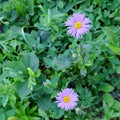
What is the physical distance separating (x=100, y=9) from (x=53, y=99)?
29.3 inches

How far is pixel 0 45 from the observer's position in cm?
244

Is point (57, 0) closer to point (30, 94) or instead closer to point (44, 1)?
point (44, 1)

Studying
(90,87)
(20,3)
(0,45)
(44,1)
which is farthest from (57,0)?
(90,87)

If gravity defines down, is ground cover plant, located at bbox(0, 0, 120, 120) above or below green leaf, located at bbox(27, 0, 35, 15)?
below

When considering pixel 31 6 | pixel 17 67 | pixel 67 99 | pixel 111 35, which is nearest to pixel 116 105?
pixel 67 99

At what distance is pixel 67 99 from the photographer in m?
2.00

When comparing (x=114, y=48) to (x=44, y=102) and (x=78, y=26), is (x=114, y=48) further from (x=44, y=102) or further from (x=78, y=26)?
(x=44, y=102)

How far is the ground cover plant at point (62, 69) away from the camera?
6.70ft

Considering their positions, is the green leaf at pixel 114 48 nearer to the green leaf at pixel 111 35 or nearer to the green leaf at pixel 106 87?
the green leaf at pixel 111 35

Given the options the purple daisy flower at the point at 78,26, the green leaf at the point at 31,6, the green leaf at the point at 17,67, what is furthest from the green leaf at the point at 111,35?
the green leaf at the point at 31,6

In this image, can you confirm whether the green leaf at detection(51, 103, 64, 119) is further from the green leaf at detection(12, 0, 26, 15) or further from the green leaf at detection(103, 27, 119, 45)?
the green leaf at detection(12, 0, 26, 15)

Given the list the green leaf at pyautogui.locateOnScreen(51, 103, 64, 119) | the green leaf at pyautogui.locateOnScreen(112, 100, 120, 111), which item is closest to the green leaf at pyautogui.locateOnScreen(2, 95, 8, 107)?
the green leaf at pyautogui.locateOnScreen(51, 103, 64, 119)

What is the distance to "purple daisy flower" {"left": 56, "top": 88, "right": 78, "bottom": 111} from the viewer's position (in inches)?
78.3

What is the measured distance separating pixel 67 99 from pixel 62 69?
0.19 metres
